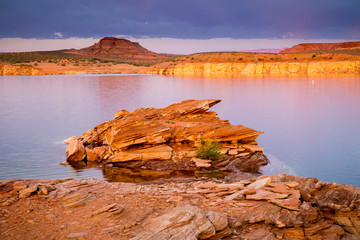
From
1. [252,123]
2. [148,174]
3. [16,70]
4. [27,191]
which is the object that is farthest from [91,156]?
[16,70]

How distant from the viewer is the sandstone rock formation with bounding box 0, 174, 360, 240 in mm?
6059

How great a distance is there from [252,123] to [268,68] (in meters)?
55.1

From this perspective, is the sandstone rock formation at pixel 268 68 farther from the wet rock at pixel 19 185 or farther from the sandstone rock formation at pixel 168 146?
the wet rock at pixel 19 185

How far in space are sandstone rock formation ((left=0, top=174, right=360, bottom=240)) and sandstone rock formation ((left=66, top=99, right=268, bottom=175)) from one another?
532 centimetres

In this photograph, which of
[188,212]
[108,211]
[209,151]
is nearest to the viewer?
[188,212]

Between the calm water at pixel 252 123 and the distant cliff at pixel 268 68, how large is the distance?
27075 millimetres

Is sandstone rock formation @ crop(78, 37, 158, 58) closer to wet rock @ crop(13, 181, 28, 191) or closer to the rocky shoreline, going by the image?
wet rock @ crop(13, 181, 28, 191)

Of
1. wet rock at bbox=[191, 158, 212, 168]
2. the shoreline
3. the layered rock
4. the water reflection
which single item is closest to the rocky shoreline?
the water reflection

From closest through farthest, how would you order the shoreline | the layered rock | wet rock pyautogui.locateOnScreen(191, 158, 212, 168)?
1. wet rock pyautogui.locateOnScreen(191, 158, 212, 168)
2. the shoreline
3. the layered rock

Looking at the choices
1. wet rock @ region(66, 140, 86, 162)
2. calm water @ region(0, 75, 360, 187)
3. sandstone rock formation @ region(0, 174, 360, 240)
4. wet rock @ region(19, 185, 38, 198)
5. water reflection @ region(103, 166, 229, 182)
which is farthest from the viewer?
wet rock @ region(66, 140, 86, 162)

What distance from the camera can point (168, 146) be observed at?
571 inches

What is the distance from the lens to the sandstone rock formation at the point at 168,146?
13781 millimetres

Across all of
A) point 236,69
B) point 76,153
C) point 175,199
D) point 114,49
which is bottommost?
point 76,153

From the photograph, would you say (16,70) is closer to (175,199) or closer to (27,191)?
(27,191)
